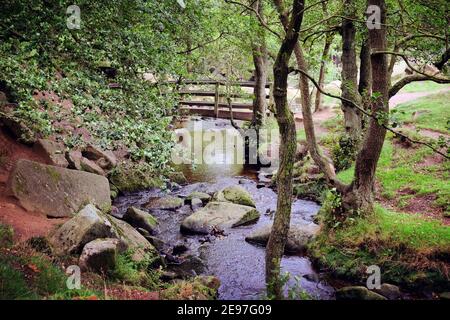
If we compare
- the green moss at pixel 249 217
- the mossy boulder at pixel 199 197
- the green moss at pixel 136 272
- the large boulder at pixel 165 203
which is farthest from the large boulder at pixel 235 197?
the green moss at pixel 136 272

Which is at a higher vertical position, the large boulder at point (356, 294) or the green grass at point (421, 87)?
the green grass at point (421, 87)

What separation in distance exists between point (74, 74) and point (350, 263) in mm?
6980

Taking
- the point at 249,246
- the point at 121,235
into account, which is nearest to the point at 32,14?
the point at 121,235

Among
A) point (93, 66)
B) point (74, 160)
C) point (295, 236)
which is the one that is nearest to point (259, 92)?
point (74, 160)

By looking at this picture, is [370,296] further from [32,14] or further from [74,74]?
[32,14]

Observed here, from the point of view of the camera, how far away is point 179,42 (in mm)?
10359

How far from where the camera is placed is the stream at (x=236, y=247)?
8586 mm

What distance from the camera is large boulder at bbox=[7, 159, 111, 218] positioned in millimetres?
9148

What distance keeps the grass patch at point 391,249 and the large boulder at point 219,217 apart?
109 inches

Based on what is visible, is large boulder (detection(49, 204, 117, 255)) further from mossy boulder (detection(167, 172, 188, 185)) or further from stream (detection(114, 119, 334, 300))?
mossy boulder (detection(167, 172, 188, 185))

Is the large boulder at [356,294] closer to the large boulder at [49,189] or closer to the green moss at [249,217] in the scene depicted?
the green moss at [249,217]

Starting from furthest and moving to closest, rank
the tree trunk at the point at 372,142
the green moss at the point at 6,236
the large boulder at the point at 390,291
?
the tree trunk at the point at 372,142 → the large boulder at the point at 390,291 → the green moss at the point at 6,236

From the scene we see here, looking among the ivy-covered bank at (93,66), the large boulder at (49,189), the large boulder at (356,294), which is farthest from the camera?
the large boulder at (49,189)
